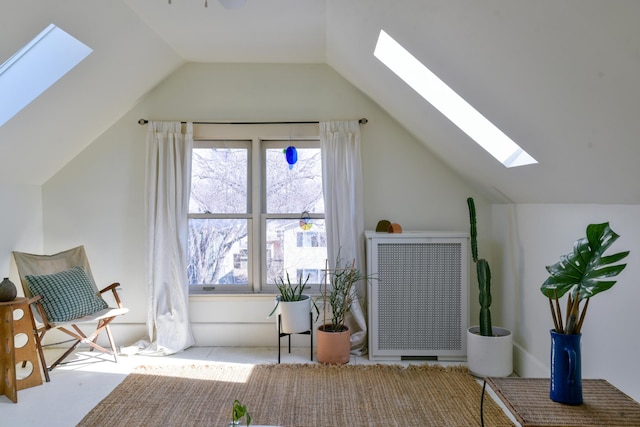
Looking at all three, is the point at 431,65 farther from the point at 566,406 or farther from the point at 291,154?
the point at 291,154

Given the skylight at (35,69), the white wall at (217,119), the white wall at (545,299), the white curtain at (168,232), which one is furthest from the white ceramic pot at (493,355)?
the skylight at (35,69)

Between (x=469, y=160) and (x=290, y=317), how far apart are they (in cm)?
188

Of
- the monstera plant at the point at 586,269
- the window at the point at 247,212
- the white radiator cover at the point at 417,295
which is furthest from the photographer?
the window at the point at 247,212

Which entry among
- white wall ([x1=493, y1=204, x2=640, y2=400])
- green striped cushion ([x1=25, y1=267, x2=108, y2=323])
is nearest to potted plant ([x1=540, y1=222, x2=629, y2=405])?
white wall ([x1=493, y1=204, x2=640, y2=400])

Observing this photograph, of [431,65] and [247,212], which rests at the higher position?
[431,65]

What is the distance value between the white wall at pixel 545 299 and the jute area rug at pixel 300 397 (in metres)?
0.58

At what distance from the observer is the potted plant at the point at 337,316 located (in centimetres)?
389

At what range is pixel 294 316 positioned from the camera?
3.91 meters

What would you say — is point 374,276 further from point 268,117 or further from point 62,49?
point 62,49

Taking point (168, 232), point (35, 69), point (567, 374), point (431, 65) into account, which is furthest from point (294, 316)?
point (35, 69)

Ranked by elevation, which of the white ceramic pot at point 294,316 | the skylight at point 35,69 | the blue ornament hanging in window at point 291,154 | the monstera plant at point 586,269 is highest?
the skylight at point 35,69

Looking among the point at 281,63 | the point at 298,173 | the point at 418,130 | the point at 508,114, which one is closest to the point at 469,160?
the point at 418,130

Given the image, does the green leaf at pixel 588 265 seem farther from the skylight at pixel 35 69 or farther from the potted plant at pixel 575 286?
the skylight at pixel 35 69

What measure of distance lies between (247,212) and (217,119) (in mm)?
905
